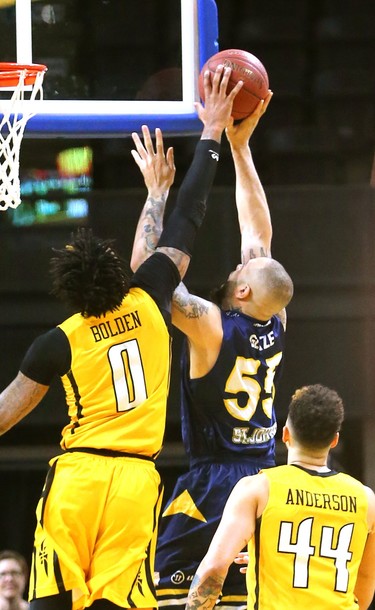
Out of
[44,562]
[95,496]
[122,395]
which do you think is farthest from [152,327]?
[44,562]

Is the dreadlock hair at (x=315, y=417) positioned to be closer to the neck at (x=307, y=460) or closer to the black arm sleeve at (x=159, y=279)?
the neck at (x=307, y=460)

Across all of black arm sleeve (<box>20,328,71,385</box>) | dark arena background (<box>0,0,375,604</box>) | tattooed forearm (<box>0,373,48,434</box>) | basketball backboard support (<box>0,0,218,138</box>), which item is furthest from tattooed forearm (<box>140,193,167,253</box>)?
dark arena background (<box>0,0,375,604</box>)

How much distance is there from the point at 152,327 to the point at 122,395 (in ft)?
0.92

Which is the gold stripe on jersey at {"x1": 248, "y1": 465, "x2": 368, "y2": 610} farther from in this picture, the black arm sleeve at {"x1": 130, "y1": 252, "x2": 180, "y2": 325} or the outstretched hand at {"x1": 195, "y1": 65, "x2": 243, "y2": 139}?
the outstretched hand at {"x1": 195, "y1": 65, "x2": 243, "y2": 139}

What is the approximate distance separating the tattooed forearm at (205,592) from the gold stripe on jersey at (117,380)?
58 cm

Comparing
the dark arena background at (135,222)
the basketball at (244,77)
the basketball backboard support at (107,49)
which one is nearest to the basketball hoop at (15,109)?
the basketball at (244,77)

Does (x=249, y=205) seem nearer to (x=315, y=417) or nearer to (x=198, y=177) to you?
(x=198, y=177)

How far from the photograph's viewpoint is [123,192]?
820cm

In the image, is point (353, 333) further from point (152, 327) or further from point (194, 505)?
point (152, 327)

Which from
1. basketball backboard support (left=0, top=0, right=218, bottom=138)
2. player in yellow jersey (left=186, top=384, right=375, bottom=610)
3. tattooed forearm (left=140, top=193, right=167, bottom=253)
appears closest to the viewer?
player in yellow jersey (left=186, top=384, right=375, bottom=610)

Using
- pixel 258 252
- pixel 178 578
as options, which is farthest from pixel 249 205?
pixel 178 578

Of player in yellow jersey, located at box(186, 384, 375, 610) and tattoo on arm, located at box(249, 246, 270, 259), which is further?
tattoo on arm, located at box(249, 246, 270, 259)

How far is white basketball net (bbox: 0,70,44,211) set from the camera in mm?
5172

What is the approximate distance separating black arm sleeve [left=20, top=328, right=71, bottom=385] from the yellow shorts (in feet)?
1.06
